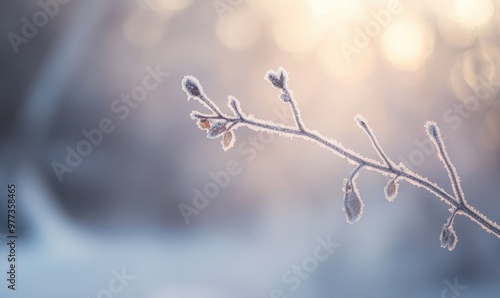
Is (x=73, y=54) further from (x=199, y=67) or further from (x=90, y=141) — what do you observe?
(x=199, y=67)

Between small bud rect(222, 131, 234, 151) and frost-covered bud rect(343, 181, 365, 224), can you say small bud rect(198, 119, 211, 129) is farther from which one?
frost-covered bud rect(343, 181, 365, 224)

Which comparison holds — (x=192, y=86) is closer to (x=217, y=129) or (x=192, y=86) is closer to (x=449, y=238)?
(x=217, y=129)

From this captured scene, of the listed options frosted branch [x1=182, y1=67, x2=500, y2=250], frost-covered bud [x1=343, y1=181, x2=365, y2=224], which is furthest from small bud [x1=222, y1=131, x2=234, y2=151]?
frost-covered bud [x1=343, y1=181, x2=365, y2=224]

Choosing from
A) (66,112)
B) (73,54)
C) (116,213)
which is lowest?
(116,213)

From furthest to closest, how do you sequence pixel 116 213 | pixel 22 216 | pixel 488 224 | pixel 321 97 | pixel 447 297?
pixel 116 213 < pixel 321 97 < pixel 22 216 < pixel 447 297 < pixel 488 224

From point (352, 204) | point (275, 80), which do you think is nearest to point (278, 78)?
point (275, 80)

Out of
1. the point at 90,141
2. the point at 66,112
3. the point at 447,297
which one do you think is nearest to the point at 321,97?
the point at 447,297

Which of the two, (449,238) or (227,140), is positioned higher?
(227,140)
